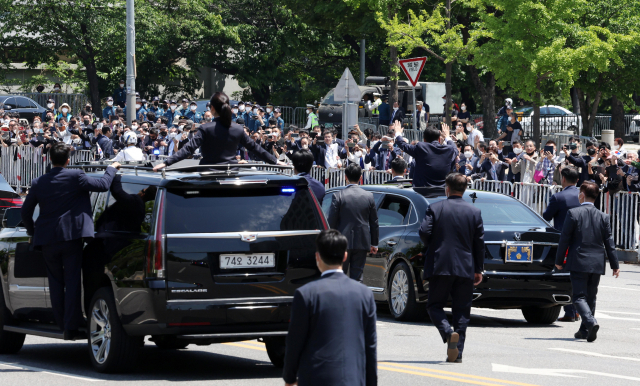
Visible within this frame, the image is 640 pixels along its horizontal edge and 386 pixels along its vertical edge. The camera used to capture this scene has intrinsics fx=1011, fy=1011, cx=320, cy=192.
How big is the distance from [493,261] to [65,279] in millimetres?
4845

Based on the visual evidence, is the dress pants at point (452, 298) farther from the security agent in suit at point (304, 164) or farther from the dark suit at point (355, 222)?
the security agent in suit at point (304, 164)

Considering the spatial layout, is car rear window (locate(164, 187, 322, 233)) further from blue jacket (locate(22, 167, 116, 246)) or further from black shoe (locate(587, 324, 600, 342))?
black shoe (locate(587, 324, 600, 342))

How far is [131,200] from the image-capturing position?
817 cm

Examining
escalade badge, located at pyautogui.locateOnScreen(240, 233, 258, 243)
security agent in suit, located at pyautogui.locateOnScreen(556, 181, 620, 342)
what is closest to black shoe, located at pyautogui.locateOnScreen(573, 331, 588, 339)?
security agent in suit, located at pyautogui.locateOnScreen(556, 181, 620, 342)

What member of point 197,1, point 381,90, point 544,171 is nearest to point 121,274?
point 544,171

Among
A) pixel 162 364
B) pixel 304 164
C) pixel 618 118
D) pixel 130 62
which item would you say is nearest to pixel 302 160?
pixel 304 164

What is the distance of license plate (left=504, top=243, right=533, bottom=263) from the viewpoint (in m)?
11.2

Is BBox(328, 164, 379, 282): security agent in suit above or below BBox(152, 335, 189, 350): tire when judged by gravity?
above

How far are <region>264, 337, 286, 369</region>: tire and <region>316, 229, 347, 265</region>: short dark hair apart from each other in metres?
3.76

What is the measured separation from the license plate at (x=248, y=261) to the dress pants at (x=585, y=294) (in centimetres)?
397

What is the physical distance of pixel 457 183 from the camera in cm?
890

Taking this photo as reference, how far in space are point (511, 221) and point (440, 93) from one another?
2705 cm

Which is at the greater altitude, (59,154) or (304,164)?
(59,154)

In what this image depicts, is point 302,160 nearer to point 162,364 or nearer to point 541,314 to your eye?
point 162,364
